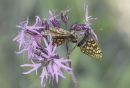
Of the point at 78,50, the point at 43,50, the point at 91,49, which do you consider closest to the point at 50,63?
the point at 43,50

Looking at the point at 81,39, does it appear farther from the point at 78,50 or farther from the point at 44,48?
the point at 78,50

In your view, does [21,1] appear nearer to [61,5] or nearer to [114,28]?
[61,5]

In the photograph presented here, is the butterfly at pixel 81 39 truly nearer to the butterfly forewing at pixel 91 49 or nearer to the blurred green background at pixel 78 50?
the butterfly forewing at pixel 91 49

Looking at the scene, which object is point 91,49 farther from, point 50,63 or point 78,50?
point 78,50

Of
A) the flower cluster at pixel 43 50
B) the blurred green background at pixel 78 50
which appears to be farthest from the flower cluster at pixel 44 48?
the blurred green background at pixel 78 50

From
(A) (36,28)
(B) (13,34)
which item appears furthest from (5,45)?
(A) (36,28)

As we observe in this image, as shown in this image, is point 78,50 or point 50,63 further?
point 78,50
